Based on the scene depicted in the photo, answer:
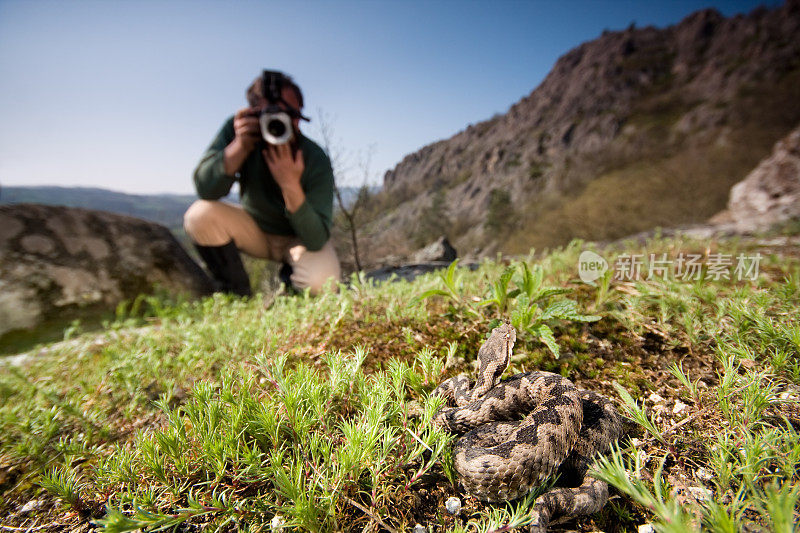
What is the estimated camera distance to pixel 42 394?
101 inches

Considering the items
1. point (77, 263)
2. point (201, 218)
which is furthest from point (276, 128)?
point (77, 263)

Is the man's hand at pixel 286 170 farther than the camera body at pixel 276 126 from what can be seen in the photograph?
Yes

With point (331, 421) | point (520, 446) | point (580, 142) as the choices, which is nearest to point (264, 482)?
point (331, 421)

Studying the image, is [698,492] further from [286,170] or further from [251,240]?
[251,240]

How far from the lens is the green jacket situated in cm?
627

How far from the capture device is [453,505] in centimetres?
146

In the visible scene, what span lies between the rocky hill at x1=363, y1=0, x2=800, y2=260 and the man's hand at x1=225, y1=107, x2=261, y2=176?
1695 cm

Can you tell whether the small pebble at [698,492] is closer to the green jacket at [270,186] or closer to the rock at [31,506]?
the rock at [31,506]

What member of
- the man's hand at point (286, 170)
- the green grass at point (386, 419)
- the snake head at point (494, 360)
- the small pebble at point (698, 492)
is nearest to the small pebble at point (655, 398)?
the green grass at point (386, 419)

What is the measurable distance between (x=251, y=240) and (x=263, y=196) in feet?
4.18

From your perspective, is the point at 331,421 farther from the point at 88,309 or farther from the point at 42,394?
the point at 88,309

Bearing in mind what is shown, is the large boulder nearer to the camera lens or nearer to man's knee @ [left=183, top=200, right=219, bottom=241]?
man's knee @ [left=183, top=200, right=219, bottom=241]

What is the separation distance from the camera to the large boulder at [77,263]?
577 cm
